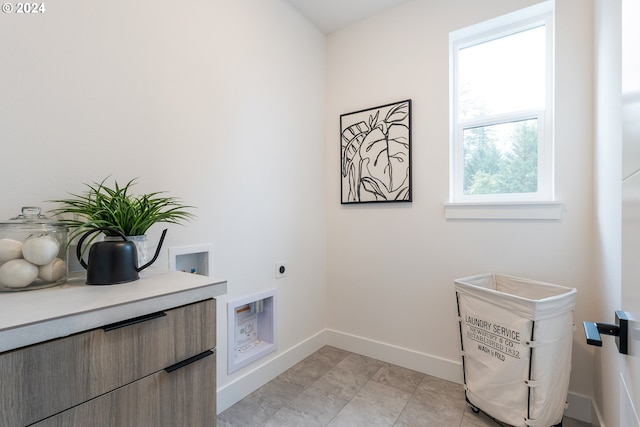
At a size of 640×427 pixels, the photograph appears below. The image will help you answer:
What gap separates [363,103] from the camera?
2293 mm

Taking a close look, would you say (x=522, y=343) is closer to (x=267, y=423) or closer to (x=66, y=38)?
(x=267, y=423)

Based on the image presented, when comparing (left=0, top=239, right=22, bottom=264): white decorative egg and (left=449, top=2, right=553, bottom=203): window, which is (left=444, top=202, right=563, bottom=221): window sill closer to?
(left=449, top=2, right=553, bottom=203): window

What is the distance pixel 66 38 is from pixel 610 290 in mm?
2385

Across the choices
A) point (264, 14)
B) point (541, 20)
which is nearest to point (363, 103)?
point (264, 14)

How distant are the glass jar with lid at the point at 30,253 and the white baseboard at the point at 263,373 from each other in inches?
43.2

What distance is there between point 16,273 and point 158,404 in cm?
54

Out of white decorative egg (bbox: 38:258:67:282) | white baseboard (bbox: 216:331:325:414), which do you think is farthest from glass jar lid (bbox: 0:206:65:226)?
white baseboard (bbox: 216:331:325:414)

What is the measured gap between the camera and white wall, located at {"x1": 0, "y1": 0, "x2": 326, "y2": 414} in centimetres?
104

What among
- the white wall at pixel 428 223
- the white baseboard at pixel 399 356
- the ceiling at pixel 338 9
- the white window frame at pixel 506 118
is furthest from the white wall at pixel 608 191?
the ceiling at pixel 338 9

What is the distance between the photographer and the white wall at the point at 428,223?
1563 mm

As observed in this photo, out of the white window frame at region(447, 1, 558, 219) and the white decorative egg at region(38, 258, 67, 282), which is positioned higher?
the white window frame at region(447, 1, 558, 219)

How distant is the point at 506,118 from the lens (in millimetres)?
1834

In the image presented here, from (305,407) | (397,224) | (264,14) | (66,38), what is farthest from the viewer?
(397,224)

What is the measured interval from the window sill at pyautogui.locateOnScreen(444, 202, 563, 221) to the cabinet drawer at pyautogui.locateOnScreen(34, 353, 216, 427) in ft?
5.37
